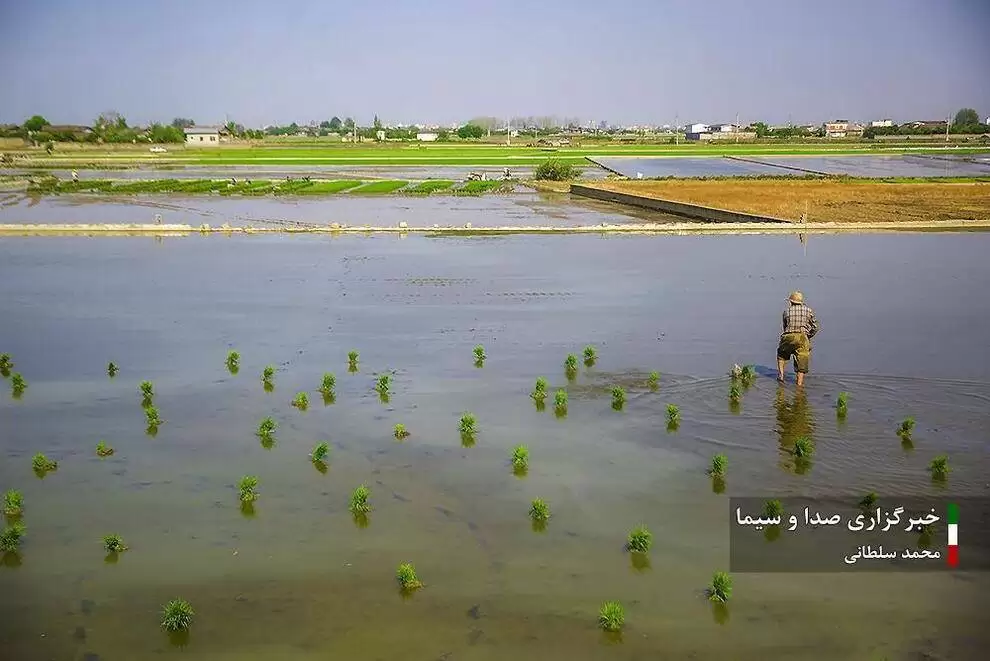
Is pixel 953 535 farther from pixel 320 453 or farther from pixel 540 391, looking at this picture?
pixel 320 453

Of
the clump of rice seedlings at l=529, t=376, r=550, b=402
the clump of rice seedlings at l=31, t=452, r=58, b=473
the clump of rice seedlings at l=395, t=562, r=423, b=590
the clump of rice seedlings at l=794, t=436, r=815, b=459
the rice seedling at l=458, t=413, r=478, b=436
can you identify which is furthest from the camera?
the clump of rice seedlings at l=529, t=376, r=550, b=402

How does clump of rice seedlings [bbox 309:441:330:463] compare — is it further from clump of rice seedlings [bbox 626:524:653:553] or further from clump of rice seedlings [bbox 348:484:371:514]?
clump of rice seedlings [bbox 626:524:653:553]

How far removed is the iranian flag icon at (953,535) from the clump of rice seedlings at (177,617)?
19.0 ft

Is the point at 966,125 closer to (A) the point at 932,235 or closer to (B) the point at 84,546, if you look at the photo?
(A) the point at 932,235

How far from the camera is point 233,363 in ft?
40.3

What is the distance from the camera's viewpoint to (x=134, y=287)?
736 inches

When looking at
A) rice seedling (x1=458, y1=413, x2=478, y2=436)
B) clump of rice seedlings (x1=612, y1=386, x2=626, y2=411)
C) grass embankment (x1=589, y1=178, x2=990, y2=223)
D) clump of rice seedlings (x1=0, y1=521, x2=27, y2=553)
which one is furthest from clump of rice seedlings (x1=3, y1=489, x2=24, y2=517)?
grass embankment (x1=589, y1=178, x2=990, y2=223)

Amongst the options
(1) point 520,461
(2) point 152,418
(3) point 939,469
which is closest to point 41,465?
(2) point 152,418

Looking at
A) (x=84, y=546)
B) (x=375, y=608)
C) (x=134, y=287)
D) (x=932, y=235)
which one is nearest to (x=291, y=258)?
(x=134, y=287)

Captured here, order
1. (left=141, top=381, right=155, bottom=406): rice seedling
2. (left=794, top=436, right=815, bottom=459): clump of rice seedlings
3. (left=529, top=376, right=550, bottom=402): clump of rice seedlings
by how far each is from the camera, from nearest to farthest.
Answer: (left=794, top=436, right=815, bottom=459): clump of rice seedlings < (left=529, top=376, right=550, bottom=402): clump of rice seedlings < (left=141, top=381, right=155, bottom=406): rice seedling

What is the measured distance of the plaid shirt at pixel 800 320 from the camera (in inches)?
404

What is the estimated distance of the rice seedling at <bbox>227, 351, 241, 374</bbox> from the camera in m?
12.1

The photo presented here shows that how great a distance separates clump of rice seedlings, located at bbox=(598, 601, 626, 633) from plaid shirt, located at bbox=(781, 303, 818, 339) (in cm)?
554

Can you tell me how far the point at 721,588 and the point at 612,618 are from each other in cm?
91
